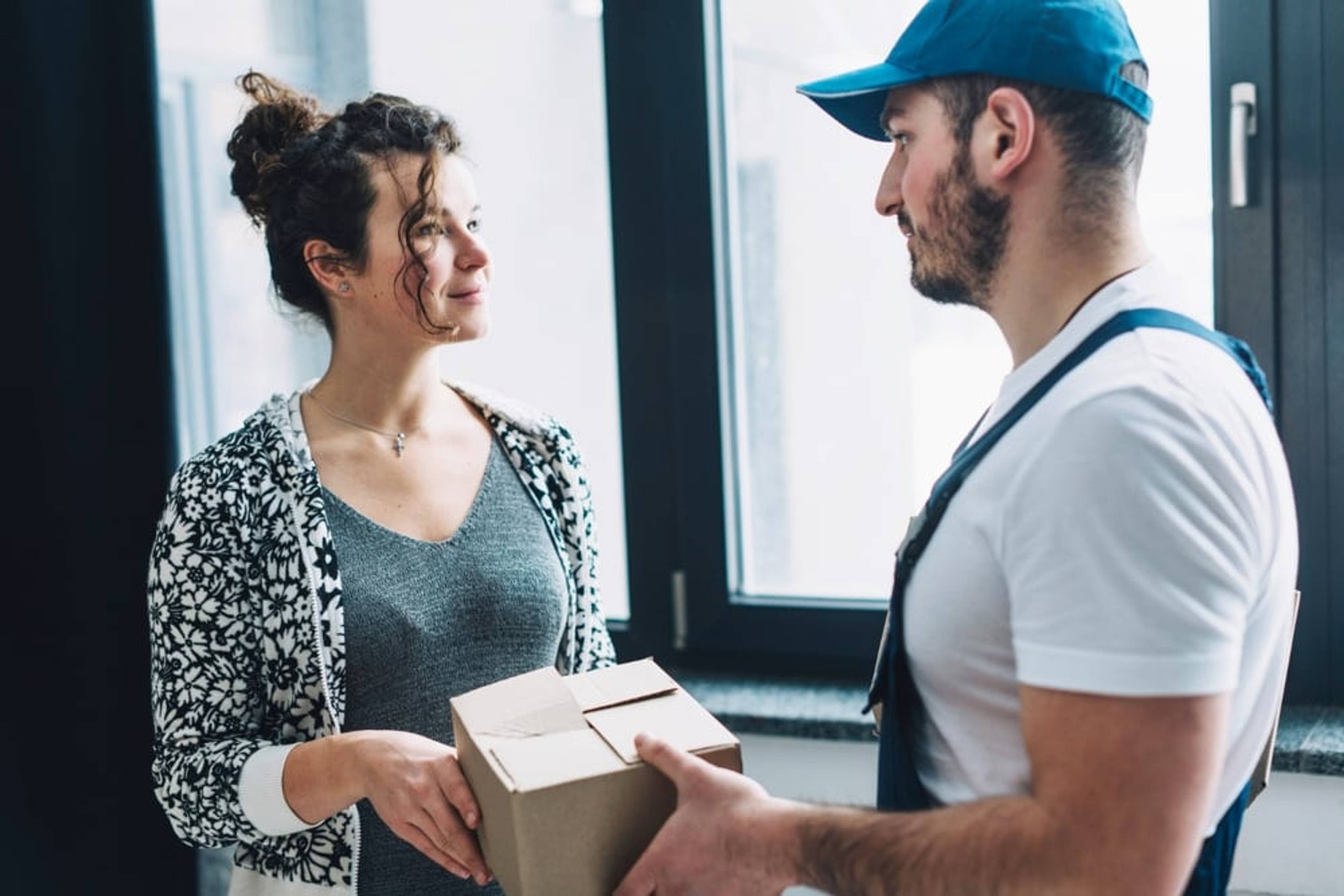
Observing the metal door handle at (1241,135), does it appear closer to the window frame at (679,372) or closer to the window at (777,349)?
the window at (777,349)

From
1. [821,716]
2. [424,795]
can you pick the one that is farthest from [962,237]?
[821,716]

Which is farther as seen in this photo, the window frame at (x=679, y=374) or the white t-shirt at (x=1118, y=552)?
the window frame at (x=679, y=374)

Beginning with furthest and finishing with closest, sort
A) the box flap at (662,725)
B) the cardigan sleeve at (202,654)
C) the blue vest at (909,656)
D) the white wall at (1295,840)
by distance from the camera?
the white wall at (1295,840) < the cardigan sleeve at (202,654) < the box flap at (662,725) < the blue vest at (909,656)

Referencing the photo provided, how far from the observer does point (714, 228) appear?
200 cm

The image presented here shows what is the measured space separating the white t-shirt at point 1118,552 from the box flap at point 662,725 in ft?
0.60

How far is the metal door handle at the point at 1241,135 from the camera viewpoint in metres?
1.63

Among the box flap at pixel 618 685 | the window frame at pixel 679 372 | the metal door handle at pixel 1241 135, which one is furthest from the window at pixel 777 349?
the box flap at pixel 618 685

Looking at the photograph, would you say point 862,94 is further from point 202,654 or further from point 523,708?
point 202,654

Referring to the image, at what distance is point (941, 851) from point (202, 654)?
796 mm

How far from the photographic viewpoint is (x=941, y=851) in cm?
85

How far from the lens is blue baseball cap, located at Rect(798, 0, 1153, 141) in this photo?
0.94 m

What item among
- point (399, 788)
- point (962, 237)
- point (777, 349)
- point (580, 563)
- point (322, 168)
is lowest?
point (399, 788)

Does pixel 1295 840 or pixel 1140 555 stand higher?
pixel 1140 555

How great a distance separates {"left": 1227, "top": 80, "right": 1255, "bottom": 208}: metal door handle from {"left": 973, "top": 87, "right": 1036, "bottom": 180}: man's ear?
83 centimetres
